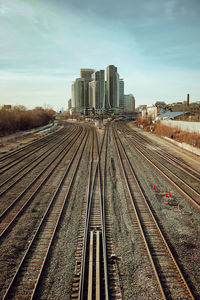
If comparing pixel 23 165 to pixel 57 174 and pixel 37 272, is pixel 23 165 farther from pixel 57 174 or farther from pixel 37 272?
pixel 37 272

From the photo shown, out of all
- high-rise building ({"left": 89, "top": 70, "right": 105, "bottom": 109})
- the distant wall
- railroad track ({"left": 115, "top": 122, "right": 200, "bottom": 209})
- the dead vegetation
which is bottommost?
railroad track ({"left": 115, "top": 122, "right": 200, "bottom": 209})

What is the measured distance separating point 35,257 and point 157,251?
3.96 metres

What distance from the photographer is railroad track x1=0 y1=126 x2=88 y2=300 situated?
5.14m

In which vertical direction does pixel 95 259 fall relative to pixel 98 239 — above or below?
below

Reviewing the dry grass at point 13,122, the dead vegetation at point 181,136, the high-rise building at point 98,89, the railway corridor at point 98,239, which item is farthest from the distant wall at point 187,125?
the high-rise building at point 98,89

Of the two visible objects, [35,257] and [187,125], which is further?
[187,125]

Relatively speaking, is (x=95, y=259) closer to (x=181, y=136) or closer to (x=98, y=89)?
(x=181, y=136)

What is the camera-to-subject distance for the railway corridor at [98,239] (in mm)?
5258

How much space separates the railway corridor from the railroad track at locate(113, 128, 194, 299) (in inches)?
1.0

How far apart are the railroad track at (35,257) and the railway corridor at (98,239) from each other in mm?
26

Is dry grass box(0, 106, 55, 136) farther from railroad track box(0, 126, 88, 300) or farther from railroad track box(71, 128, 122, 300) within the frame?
railroad track box(71, 128, 122, 300)

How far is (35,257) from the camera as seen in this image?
20.6ft

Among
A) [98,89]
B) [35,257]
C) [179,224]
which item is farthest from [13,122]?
[98,89]

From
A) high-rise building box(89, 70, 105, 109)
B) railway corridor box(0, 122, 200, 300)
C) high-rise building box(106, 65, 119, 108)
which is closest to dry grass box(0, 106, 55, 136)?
railway corridor box(0, 122, 200, 300)
